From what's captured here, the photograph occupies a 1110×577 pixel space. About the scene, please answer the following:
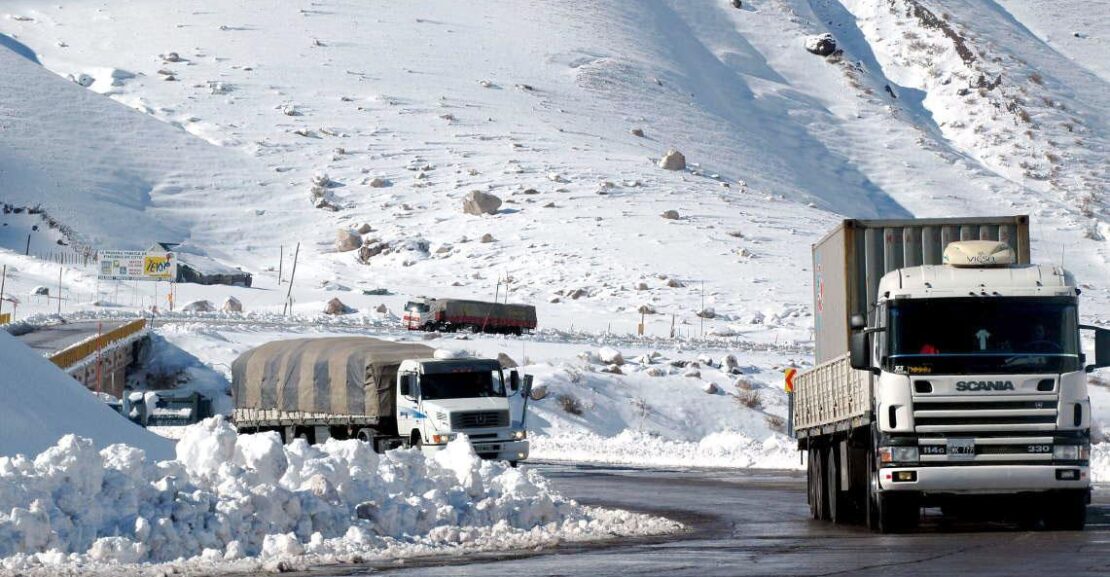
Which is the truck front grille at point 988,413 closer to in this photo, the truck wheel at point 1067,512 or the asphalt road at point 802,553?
the truck wheel at point 1067,512

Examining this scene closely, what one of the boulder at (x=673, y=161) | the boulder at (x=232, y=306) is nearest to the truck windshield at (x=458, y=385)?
the boulder at (x=232, y=306)

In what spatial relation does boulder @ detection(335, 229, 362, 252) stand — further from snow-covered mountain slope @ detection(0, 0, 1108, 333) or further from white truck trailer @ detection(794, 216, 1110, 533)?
white truck trailer @ detection(794, 216, 1110, 533)

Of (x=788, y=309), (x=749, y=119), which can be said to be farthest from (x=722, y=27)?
(x=788, y=309)

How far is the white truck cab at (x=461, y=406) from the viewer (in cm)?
3222

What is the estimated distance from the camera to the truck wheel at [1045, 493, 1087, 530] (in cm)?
1833

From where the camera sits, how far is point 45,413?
2098cm

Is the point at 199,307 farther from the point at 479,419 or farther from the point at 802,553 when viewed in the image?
the point at 802,553

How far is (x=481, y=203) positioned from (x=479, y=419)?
78315 mm

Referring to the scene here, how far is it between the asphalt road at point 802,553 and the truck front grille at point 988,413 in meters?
1.18

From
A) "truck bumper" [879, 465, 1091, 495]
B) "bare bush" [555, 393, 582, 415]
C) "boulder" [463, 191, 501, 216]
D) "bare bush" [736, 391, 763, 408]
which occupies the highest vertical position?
"boulder" [463, 191, 501, 216]

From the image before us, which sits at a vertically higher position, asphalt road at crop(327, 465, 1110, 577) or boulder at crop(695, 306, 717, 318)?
boulder at crop(695, 306, 717, 318)

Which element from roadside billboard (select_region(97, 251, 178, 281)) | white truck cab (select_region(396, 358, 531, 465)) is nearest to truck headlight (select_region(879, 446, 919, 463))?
white truck cab (select_region(396, 358, 531, 465))

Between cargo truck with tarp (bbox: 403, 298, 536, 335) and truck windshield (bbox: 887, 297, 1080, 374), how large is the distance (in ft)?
180

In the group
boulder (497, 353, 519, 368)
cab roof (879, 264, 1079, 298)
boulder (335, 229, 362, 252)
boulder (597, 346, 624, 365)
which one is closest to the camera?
cab roof (879, 264, 1079, 298)
